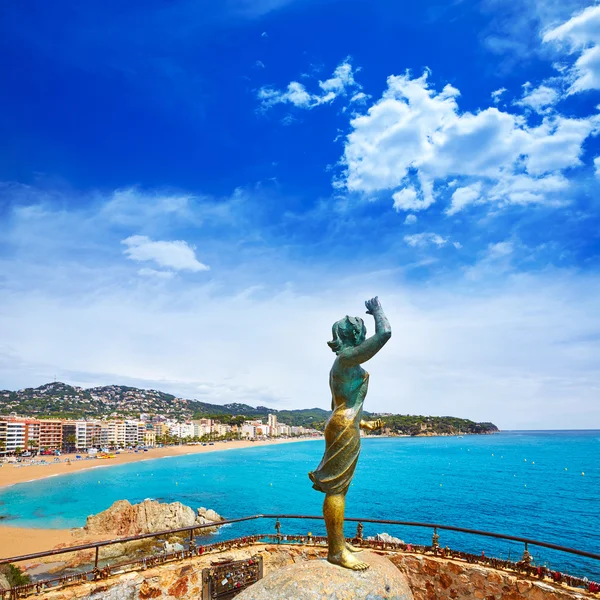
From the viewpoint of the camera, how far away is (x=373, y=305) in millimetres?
5781

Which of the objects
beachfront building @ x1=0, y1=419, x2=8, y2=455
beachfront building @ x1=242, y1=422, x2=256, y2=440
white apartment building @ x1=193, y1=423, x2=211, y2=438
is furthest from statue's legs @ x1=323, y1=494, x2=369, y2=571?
beachfront building @ x1=242, y1=422, x2=256, y2=440

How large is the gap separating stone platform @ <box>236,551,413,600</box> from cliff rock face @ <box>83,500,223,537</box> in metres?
25.8

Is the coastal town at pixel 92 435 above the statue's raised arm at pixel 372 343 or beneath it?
beneath

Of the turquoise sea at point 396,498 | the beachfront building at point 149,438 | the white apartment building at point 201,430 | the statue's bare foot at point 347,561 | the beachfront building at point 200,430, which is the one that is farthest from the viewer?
the white apartment building at point 201,430

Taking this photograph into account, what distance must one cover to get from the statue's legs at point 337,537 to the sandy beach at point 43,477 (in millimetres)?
25823

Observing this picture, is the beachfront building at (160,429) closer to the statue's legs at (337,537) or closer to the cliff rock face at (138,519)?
the cliff rock face at (138,519)

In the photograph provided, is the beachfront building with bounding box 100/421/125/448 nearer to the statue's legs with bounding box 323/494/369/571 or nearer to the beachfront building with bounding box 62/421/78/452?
the beachfront building with bounding box 62/421/78/452

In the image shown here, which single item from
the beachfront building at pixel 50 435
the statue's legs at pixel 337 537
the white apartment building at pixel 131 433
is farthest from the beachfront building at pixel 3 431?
the statue's legs at pixel 337 537

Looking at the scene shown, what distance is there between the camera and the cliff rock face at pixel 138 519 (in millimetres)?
28312

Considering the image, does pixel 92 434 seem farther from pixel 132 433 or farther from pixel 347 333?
pixel 347 333

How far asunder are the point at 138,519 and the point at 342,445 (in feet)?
90.3

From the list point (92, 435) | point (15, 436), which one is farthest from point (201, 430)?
point (15, 436)

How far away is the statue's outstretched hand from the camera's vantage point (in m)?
5.75

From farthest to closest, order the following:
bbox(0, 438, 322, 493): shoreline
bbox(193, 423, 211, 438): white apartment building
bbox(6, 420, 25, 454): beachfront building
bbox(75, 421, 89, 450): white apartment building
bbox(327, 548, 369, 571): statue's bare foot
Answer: bbox(193, 423, 211, 438): white apartment building
bbox(75, 421, 89, 450): white apartment building
bbox(6, 420, 25, 454): beachfront building
bbox(0, 438, 322, 493): shoreline
bbox(327, 548, 369, 571): statue's bare foot
